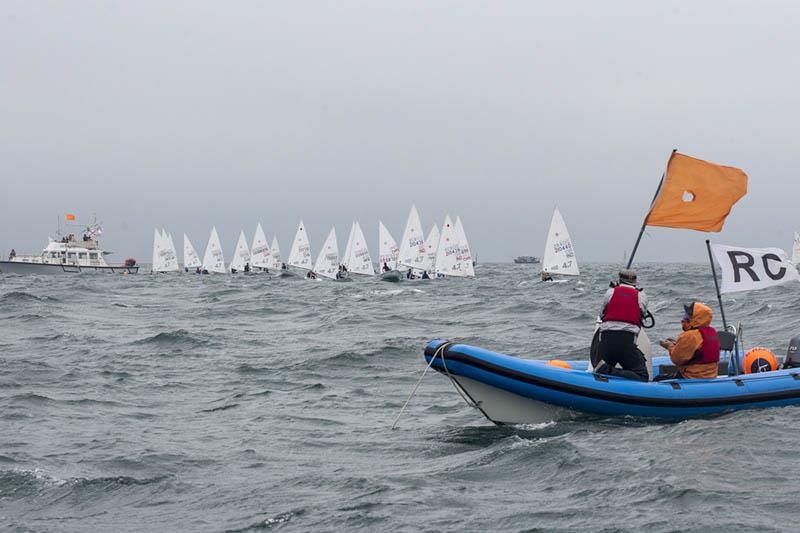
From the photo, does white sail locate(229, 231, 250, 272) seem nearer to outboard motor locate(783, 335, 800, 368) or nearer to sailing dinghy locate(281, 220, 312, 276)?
sailing dinghy locate(281, 220, 312, 276)

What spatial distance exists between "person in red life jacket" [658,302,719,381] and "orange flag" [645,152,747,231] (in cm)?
150

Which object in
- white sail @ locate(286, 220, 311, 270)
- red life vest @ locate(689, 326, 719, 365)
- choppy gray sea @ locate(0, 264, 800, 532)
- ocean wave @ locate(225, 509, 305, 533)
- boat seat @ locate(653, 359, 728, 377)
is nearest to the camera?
ocean wave @ locate(225, 509, 305, 533)

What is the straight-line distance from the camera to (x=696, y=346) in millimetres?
10547

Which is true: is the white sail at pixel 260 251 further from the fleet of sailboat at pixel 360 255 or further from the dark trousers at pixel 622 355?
the dark trousers at pixel 622 355

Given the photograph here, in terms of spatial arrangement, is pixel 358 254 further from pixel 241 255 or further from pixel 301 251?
pixel 241 255

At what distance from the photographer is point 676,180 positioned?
1162 cm

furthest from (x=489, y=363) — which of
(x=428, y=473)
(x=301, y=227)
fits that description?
(x=301, y=227)

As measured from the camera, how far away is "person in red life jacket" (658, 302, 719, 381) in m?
10.5

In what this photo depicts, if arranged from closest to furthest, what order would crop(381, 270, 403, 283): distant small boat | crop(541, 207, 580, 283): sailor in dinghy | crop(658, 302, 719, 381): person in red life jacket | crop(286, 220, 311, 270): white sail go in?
crop(658, 302, 719, 381): person in red life jacket < crop(541, 207, 580, 283): sailor in dinghy < crop(381, 270, 403, 283): distant small boat < crop(286, 220, 311, 270): white sail

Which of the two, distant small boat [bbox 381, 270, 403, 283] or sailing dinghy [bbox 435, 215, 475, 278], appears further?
distant small boat [bbox 381, 270, 403, 283]

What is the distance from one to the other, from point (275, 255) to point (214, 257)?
7.81 m

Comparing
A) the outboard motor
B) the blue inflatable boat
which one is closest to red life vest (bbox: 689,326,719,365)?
the blue inflatable boat

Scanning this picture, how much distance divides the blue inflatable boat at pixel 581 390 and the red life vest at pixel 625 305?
0.70 m

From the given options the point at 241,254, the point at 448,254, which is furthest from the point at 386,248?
the point at 241,254
